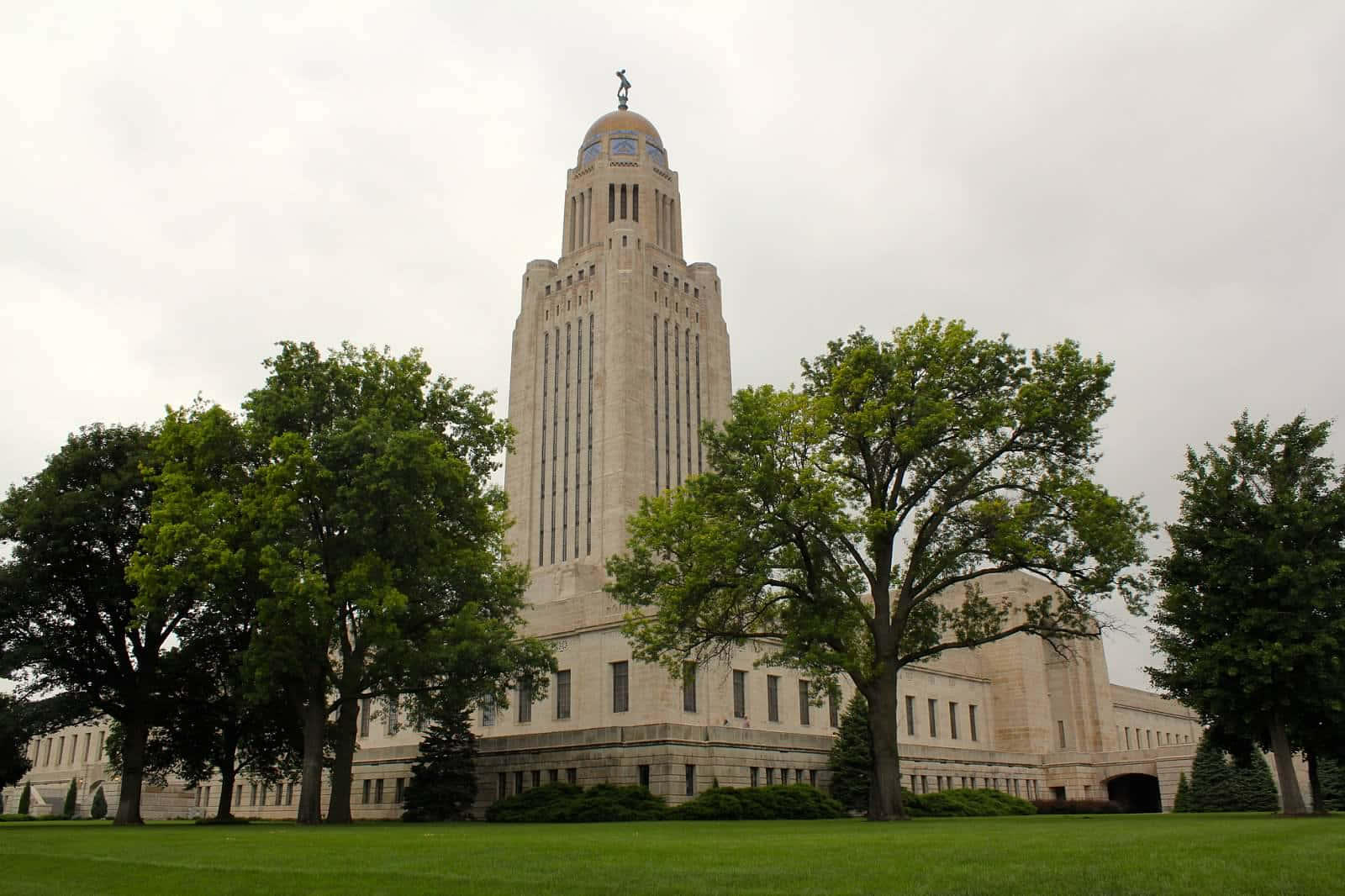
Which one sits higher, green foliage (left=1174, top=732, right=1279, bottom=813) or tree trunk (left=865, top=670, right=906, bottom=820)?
tree trunk (left=865, top=670, right=906, bottom=820)

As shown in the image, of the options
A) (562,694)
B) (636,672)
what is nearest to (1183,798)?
(636,672)

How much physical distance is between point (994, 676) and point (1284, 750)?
37839mm

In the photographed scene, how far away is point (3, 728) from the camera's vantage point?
3497 centimetres

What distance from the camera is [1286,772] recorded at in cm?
2834

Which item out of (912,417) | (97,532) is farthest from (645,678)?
(97,532)

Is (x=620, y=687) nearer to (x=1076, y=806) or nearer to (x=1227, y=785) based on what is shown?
(x=1076, y=806)

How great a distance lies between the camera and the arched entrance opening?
61.3 meters

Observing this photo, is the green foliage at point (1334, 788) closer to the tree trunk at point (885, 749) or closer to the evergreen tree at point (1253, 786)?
the evergreen tree at point (1253, 786)

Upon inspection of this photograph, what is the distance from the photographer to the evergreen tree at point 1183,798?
49156 mm

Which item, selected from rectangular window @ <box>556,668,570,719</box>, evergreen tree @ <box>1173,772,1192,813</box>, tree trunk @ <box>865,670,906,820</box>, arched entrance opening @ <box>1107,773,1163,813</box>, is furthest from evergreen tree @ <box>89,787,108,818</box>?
evergreen tree @ <box>1173,772,1192,813</box>

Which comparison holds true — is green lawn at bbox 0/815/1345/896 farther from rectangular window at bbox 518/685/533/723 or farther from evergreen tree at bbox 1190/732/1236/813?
evergreen tree at bbox 1190/732/1236/813

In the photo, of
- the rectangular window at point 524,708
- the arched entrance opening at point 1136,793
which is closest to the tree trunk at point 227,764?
the rectangular window at point 524,708

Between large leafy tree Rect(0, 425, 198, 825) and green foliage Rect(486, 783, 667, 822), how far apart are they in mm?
13407

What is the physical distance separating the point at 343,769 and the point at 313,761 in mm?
1117
